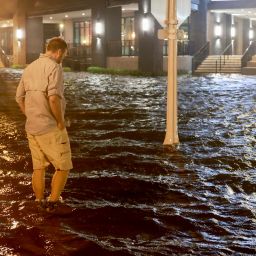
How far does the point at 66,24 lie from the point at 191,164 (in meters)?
47.6

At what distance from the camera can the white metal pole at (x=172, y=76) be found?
10289 millimetres

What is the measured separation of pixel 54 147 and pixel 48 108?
0.46 m

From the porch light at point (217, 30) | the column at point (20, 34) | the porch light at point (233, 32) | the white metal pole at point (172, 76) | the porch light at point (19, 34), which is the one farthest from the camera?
the porch light at point (19, 34)

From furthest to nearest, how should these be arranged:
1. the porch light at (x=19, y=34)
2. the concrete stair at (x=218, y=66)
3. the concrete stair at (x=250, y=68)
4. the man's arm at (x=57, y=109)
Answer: the porch light at (x=19, y=34) < the concrete stair at (x=218, y=66) < the concrete stair at (x=250, y=68) < the man's arm at (x=57, y=109)

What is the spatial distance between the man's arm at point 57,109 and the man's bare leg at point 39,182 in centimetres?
69

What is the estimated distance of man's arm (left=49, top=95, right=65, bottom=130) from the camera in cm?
593

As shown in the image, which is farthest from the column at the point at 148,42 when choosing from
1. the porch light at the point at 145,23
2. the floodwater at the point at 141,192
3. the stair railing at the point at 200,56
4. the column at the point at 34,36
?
the floodwater at the point at 141,192

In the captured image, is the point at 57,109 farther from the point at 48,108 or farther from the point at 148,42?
the point at 148,42

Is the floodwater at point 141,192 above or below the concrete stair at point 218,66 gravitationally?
below

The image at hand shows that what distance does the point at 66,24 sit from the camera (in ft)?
179

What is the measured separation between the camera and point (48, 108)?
6.12 meters

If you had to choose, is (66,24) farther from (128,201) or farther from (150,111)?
(128,201)

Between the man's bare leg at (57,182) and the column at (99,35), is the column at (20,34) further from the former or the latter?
the man's bare leg at (57,182)

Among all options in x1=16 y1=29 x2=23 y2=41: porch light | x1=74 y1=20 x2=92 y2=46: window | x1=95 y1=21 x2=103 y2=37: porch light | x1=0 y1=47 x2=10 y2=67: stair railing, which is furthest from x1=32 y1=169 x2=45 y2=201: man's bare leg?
x1=0 y1=47 x2=10 y2=67: stair railing
